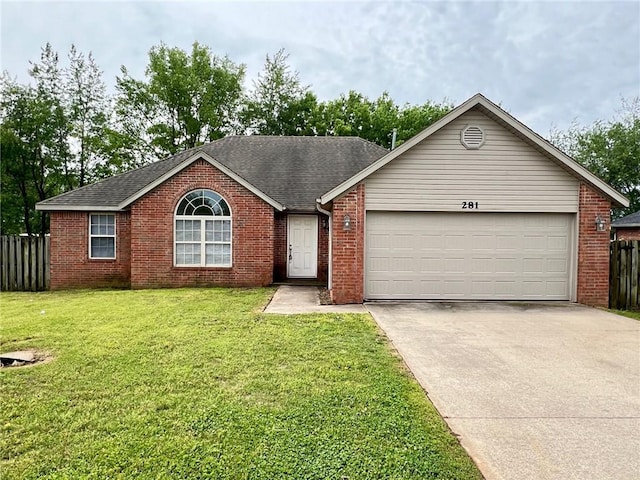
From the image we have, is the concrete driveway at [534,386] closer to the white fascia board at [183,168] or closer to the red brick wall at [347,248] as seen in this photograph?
the red brick wall at [347,248]

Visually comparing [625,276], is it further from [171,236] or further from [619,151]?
[619,151]

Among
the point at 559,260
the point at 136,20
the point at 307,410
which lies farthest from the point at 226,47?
the point at 307,410

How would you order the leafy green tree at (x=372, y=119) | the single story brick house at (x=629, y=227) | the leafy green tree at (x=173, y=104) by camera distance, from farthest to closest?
the leafy green tree at (x=372, y=119), the leafy green tree at (x=173, y=104), the single story brick house at (x=629, y=227)

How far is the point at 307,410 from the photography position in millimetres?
3482

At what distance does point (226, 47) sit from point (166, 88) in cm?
575

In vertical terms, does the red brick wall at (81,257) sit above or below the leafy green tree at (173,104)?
below

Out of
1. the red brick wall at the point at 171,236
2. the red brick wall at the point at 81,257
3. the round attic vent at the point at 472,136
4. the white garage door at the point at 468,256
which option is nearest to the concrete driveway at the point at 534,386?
the white garage door at the point at 468,256

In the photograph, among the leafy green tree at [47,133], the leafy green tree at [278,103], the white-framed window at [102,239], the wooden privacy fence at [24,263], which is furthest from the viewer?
the leafy green tree at [278,103]

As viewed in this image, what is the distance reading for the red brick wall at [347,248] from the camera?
30.6 feet

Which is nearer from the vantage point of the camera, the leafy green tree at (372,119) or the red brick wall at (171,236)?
the red brick wall at (171,236)

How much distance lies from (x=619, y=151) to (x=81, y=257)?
39.7 metres

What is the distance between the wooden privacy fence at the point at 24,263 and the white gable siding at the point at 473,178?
11070 mm

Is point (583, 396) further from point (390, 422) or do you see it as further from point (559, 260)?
point (559, 260)

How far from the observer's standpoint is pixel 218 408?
3500mm
